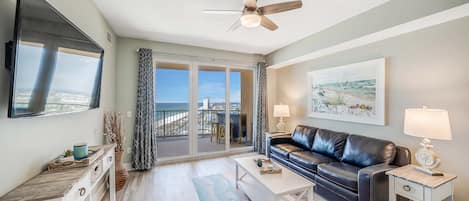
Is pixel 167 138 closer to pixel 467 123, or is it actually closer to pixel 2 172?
pixel 2 172

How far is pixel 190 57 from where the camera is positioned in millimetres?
4258

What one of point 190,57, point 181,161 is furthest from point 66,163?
point 190,57

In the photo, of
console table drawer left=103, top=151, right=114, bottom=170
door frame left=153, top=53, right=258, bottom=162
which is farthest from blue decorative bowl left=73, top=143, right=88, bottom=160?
door frame left=153, top=53, right=258, bottom=162

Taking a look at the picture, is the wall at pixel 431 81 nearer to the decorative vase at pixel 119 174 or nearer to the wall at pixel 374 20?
the wall at pixel 374 20

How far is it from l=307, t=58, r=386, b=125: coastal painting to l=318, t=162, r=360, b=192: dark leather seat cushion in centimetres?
91

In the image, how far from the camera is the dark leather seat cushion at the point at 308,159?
2.79 metres

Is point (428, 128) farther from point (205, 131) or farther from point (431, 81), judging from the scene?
Result: point (205, 131)

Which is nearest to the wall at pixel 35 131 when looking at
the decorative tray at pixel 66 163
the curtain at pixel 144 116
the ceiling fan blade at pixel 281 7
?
the decorative tray at pixel 66 163

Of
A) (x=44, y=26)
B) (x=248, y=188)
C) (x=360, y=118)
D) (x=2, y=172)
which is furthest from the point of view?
(x=360, y=118)

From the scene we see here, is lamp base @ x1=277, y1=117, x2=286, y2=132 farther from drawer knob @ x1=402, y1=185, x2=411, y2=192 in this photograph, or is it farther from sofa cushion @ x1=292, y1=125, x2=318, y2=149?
drawer knob @ x1=402, y1=185, x2=411, y2=192

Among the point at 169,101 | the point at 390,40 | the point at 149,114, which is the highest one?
the point at 390,40

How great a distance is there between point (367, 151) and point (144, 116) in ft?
12.6

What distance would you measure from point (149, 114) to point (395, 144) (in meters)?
4.12

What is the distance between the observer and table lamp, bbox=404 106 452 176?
1.83 meters
